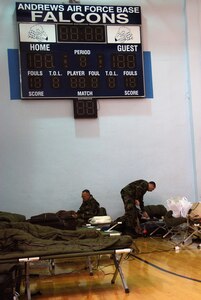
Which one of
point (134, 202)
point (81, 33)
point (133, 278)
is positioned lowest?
point (133, 278)

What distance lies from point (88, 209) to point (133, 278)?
13.0 feet

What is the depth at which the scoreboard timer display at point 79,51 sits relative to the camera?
8977 mm

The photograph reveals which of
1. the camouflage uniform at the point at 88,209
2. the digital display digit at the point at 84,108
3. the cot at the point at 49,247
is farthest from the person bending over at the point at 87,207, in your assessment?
the cot at the point at 49,247

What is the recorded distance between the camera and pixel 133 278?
4852mm

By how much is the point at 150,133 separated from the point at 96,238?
5.43 meters

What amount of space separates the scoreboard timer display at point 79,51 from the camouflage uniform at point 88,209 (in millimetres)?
2412

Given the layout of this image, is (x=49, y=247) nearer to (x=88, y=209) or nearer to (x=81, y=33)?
(x=88, y=209)

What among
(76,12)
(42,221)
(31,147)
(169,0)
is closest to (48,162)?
(31,147)

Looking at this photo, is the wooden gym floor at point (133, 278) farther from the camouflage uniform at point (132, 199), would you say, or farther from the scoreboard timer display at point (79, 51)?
the scoreboard timer display at point (79, 51)

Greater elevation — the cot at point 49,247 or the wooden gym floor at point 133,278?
the cot at point 49,247

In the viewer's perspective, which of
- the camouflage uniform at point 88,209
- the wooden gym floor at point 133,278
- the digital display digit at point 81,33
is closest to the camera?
the wooden gym floor at point 133,278

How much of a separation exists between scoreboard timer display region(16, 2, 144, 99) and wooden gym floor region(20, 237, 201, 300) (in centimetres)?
410

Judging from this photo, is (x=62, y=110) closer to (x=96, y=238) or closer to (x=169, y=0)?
(x=169, y=0)

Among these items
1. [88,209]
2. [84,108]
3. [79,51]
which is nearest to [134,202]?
[88,209]
